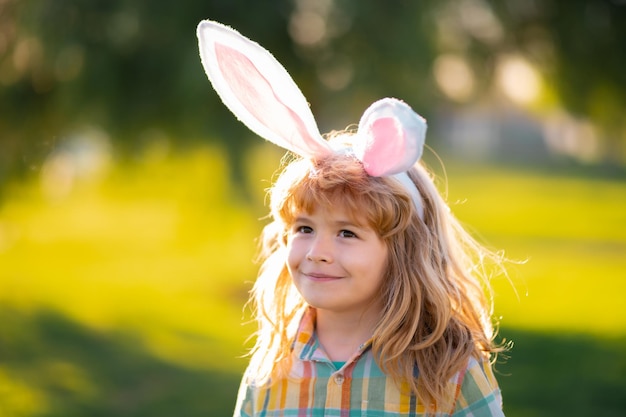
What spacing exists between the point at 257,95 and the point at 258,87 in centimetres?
2

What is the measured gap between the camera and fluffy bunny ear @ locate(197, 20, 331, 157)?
1.94 meters

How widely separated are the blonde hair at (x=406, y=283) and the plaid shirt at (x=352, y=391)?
0.03m

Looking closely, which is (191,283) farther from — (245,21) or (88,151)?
(245,21)

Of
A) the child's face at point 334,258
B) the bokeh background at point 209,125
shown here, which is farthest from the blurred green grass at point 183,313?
the child's face at point 334,258

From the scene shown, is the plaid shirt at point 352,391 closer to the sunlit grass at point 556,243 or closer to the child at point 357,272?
the child at point 357,272

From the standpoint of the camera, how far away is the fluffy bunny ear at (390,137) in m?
1.78

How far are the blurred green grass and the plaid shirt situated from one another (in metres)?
0.51

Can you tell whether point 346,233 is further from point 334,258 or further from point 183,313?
point 183,313

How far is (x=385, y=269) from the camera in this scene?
2.05m

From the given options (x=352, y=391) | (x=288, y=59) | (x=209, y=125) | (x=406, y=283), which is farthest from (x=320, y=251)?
(x=288, y=59)

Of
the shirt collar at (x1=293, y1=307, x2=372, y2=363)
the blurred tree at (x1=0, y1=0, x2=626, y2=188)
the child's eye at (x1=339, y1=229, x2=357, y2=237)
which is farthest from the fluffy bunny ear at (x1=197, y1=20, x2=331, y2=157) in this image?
the blurred tree at (x1=0, y1=0, x2=626, y2=188)

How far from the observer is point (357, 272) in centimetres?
195

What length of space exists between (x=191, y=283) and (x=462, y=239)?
7950mm

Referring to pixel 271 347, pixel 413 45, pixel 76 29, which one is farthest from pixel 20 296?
pixel 271 347
